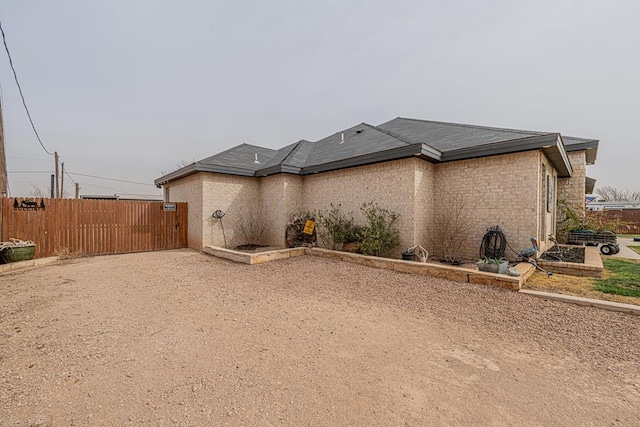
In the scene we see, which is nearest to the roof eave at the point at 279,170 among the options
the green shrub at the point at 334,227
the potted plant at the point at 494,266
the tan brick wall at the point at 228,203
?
the tan brick wall at the point at 228,203

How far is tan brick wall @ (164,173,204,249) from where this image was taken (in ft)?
30.5

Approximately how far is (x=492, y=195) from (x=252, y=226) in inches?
332

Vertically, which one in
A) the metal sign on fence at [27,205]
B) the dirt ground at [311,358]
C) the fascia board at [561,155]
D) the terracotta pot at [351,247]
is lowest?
the dirt ground at [311,358]

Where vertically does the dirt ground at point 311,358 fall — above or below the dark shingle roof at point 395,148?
below

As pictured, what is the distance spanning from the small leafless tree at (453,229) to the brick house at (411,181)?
0.06 meters

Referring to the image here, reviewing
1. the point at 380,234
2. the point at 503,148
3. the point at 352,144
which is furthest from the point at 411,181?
the point at 352,144

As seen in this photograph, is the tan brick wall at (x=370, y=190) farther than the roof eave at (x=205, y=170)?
No

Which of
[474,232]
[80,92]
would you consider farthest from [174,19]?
[474,232]

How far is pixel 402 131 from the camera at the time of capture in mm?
10562

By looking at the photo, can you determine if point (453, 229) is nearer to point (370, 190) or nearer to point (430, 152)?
point (430, 152)

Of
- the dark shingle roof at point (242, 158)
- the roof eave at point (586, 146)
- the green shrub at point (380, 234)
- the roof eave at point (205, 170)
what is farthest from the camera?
the dark shingle roof at point (242, 158)

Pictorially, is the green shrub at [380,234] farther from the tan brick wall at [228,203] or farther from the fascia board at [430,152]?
the tan brick wall at [228,203]

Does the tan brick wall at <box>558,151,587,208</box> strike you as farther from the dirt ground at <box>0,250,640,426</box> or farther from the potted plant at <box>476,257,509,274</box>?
the dirt ground at <box>0,250,640,426</box>

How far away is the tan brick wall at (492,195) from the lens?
6328 mm
